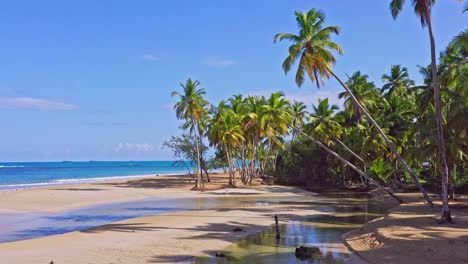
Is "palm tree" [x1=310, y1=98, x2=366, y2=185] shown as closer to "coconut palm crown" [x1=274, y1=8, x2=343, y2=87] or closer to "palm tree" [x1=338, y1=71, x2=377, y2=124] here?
"palm tree" [x1=338, y1=71, x2=377, y2=124]

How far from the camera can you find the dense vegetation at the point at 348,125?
85.4 feet

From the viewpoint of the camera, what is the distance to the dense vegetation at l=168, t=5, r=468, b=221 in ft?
85.4

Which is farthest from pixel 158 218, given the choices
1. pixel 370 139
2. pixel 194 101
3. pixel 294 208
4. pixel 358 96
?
pixel 358 96

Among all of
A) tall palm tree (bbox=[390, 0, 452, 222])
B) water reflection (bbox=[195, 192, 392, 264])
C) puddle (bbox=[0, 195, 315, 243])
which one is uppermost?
tall palm tree (bbox=[390, 0, 452, 222])

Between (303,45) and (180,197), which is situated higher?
(303,45)

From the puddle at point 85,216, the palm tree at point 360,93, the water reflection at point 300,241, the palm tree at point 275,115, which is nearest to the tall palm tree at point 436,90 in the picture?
the water reflection at point 300,241

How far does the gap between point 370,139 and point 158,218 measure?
26.8 m

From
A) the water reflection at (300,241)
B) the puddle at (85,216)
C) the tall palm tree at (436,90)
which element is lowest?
the water reflection at (300,241)

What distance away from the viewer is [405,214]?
23547 mm

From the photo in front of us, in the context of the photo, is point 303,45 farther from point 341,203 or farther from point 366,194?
point 366,194

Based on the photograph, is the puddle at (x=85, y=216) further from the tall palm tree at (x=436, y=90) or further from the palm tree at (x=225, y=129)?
the tall palm tree at (x=436, y=90)

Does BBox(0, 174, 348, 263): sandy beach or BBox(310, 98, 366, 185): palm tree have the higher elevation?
BBox(310, 98, 366, 185): palm tree

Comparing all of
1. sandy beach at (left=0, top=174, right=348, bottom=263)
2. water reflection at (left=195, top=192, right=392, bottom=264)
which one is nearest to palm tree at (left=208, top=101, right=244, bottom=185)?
sandy beach at (left=0, top=174, right=348, bottom=263)

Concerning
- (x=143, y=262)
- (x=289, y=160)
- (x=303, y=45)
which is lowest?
(x=143, y=262)
